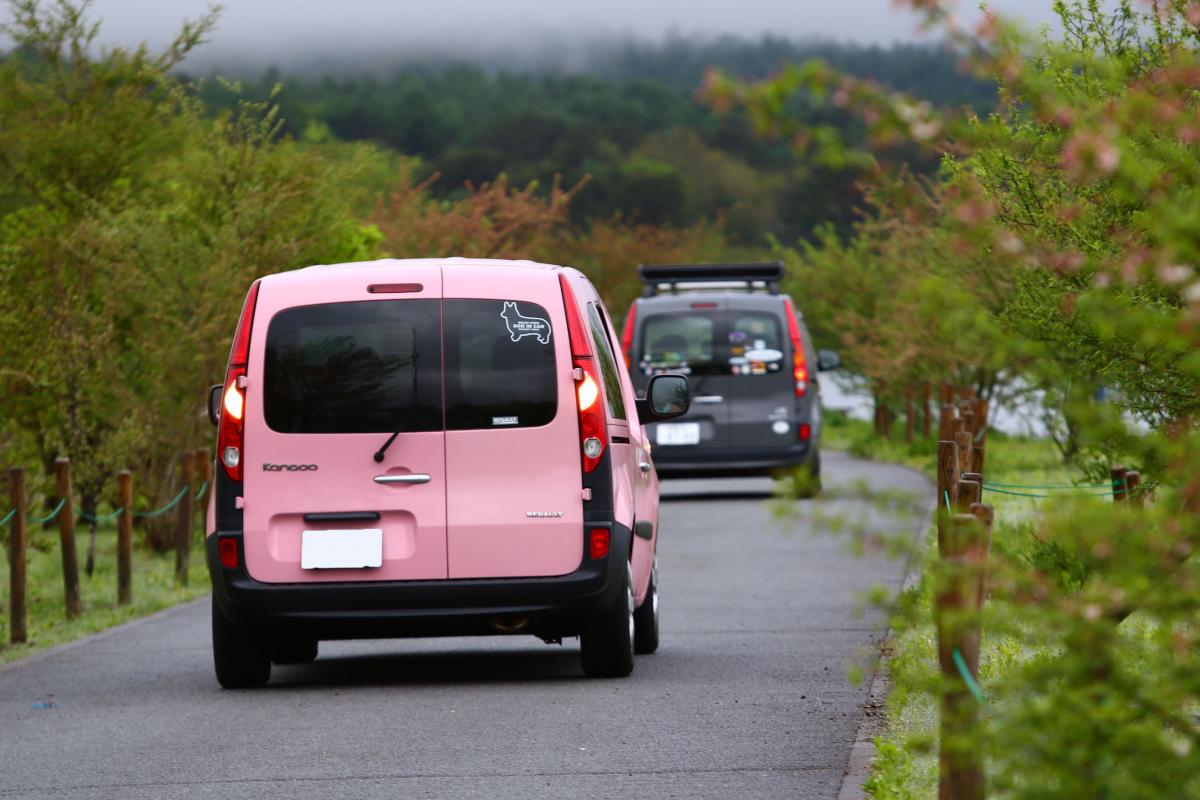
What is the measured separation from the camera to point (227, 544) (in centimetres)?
1002

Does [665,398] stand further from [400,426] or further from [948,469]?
[948,469]

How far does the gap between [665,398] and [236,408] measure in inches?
90.9

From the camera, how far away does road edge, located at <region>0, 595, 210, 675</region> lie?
41.3 ft

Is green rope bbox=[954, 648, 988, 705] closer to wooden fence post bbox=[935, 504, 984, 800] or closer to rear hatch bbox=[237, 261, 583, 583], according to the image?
wooden fence post bbox=[935, 504, 984, 800]

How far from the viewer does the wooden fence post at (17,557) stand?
43.7 ft

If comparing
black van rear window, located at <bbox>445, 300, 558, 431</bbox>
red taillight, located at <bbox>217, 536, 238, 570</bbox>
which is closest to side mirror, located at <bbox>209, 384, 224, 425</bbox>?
red taillight, located at <bbox>217, 536, 238, 570</bbox>

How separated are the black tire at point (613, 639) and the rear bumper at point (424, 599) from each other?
0.52ft

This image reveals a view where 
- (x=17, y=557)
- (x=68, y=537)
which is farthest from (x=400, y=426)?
(x=68, y=537)

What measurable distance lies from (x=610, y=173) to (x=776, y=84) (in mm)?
122215

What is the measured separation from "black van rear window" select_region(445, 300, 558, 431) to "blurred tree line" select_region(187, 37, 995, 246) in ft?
298

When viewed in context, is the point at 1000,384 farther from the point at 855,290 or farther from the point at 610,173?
the point at 610,173

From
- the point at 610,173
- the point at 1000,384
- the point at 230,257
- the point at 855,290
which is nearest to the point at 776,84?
the point at 230,257

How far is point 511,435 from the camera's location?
32.7 feet

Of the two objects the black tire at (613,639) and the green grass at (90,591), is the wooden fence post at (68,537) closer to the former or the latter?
the green grass at (90,591)
